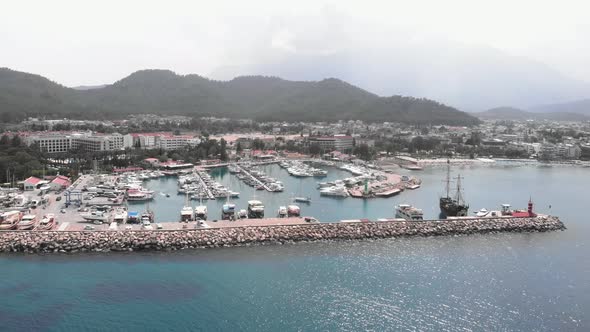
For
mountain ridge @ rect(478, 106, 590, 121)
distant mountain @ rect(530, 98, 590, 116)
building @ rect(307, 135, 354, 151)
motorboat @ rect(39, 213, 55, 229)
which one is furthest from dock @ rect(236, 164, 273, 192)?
distant mountain @ rect(530, 98, 590, 116)

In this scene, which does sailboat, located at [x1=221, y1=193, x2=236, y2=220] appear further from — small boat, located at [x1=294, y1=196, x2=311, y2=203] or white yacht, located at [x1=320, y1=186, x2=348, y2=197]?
white yacht, located at [x1=320, y1=186, x2=348, y2=197]

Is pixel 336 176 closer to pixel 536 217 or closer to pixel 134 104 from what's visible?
pixel 536 217

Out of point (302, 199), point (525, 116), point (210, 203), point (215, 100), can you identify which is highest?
point (215, 100)

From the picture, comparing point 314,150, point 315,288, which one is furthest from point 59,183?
point 314,150

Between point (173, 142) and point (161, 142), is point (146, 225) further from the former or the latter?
point (161, 142)

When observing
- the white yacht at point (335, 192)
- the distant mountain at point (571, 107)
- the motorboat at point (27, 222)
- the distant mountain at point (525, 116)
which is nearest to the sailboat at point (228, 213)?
the motorboat at point (27, 222)

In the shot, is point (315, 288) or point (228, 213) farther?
point (228, 213)
